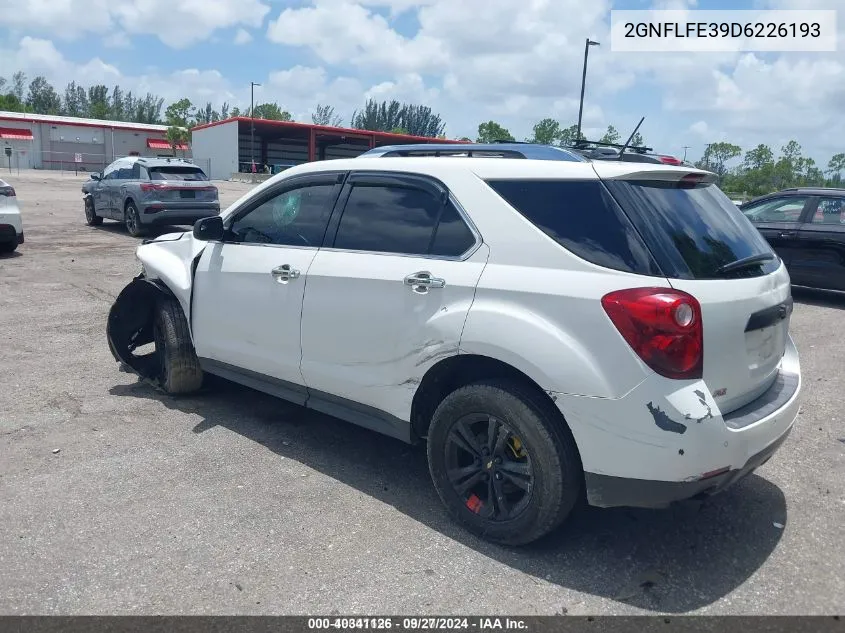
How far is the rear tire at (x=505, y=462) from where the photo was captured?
3.05 metres

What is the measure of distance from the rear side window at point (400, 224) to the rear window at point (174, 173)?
1217 cm

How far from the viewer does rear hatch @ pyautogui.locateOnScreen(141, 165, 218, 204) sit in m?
14.7

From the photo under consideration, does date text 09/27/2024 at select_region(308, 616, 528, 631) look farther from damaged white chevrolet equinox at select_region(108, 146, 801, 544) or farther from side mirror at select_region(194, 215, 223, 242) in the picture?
side mirror at select_region(194, 215, 223, 242)

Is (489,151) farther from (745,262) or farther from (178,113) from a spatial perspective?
(178,113)

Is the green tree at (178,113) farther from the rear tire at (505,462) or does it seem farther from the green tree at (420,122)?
the rear tire at (505,462)

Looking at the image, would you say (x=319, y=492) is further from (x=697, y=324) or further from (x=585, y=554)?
(x=697, y=324)

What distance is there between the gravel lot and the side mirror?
1.25 m

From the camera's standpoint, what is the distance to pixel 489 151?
3785 millimetres

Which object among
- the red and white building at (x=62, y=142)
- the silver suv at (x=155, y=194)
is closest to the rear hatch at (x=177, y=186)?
the silver suv at (x=155, y=194)

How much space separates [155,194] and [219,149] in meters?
51.7

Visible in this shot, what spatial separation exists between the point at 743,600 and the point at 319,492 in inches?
83.5

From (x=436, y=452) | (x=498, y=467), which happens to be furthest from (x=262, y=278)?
(x=498, y=467)

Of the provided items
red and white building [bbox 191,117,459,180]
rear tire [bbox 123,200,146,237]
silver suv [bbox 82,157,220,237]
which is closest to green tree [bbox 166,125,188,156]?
red and white building [bbox 191,117,459,180]

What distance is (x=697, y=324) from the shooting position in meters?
2.86
